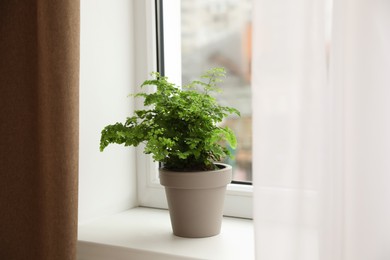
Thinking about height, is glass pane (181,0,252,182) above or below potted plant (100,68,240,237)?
above

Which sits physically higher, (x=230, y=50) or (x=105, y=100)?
(x=230, y=50)

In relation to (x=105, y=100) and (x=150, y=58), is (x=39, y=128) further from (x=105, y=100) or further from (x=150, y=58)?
(x=150, y=58)

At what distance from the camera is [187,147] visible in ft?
4.37

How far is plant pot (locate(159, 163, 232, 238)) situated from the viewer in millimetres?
1293

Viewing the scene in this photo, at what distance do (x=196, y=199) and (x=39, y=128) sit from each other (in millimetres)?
420

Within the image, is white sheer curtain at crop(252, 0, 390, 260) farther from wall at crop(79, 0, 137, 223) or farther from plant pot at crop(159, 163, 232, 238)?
wall at crop(79, 0, 137, 223)

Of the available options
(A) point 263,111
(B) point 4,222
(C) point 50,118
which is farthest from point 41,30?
(A) point 263,111

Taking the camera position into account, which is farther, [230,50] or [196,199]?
[230,50]

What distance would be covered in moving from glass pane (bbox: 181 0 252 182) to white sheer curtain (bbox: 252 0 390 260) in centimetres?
62

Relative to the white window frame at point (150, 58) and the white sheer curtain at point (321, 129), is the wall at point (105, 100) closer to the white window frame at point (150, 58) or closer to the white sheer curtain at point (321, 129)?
the white window frame at point (150, 58)

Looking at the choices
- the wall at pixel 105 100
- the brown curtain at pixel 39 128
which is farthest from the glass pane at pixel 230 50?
the brown curtain at pixel 39 128

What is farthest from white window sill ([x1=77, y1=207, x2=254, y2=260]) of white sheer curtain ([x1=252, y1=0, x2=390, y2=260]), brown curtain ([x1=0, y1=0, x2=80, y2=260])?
white sheer curtain ([x1=252, y1=0, x2=390, y2=260])

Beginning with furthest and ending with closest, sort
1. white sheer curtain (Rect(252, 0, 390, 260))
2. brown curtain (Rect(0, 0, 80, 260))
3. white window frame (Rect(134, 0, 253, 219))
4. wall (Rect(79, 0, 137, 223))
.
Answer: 1. white window frame (Rect(134, 0, 253, 219))
2. wall (Rect(79, 0, 137, 223))
3. brown curtain (Rect(0, 0, 80, 260))
4. white sheer curtain (Rect(252, 0, 390, 260))

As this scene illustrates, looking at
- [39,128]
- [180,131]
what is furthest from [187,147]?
[39,128]
